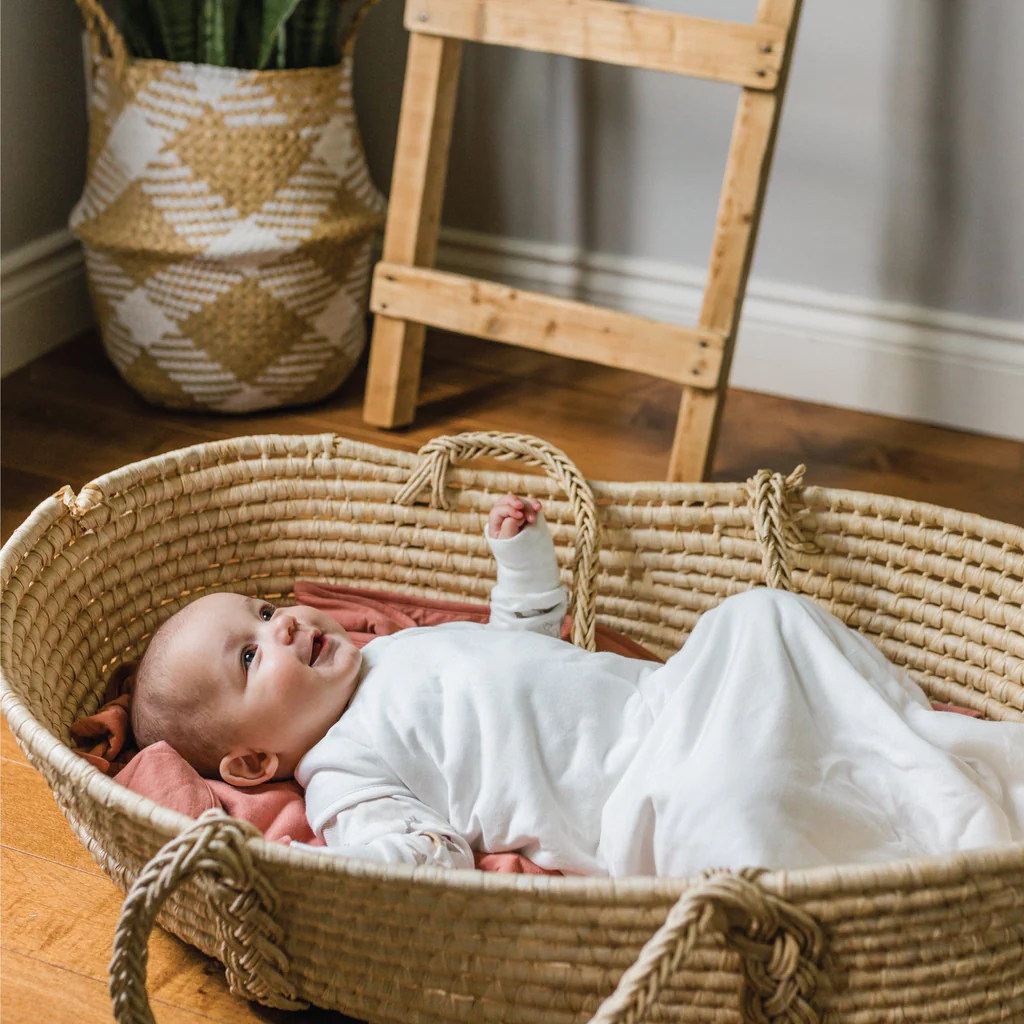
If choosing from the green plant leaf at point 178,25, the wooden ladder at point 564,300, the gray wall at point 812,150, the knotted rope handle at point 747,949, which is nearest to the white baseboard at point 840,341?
the gray wall at point 812,150

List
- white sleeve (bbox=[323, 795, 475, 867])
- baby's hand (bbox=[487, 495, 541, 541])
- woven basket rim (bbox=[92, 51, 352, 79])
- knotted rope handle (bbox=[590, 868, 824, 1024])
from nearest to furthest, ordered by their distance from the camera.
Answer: knotted rope handle (bbox=[590, 868, 824, 1024]) → white sleeve (bbox=[323, 795, 475, 867]) → baby's hand (bbox=[487, 495, 541, 541]) → woven basket rim (bbox=[92, 51, 352, 79])

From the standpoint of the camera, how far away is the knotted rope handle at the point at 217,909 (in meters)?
0.62

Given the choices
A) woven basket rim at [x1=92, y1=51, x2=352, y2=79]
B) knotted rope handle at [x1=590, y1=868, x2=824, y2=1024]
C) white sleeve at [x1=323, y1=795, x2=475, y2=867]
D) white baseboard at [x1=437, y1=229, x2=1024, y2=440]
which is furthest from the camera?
white baseboard at [x1=437, y1=229, x2=1024, y2=440]

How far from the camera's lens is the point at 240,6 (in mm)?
1496

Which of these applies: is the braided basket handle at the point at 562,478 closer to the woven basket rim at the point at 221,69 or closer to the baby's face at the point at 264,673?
the baby's face at the point at 264,673

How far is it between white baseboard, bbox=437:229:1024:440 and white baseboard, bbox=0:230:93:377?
0.62 metres

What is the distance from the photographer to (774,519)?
1043mm

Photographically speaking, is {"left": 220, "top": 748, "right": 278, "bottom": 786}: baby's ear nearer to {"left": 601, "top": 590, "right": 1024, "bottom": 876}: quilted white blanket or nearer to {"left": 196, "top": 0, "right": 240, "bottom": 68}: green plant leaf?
{"left": 601, "top": 590, "right": 1024, "bottom": 876}: quilted white blanket

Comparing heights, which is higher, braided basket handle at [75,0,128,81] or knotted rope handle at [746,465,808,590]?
braided basket handle at [75,0,128,81]

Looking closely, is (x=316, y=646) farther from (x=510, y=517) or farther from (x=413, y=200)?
(x=413, y=200)

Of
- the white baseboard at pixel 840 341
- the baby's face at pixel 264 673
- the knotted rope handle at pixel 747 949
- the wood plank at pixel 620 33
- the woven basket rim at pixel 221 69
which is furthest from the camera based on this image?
the white baseboard at pixel 840 341

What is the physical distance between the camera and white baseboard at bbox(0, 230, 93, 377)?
166cm

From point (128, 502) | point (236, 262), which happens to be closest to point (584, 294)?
point (236, 262)

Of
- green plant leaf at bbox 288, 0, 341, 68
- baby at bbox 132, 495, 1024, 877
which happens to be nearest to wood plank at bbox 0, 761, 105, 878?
baby at bbox 132, 495, 1024, 877
